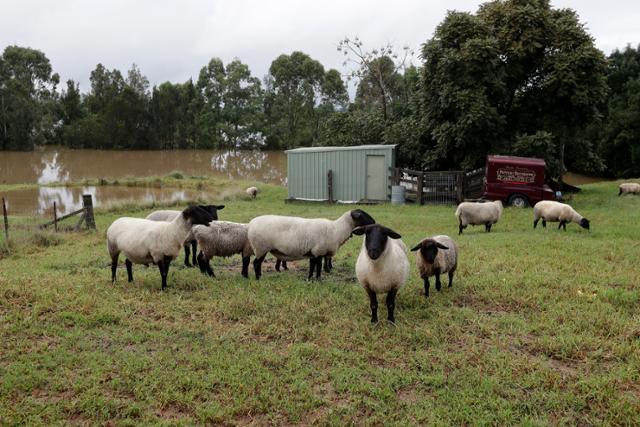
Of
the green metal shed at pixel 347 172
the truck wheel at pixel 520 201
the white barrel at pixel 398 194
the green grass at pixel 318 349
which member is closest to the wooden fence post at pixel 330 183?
the green metal shed at pixel 347 172

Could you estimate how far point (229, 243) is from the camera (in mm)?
8289

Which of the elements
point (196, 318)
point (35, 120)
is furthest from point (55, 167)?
point (196, 318)

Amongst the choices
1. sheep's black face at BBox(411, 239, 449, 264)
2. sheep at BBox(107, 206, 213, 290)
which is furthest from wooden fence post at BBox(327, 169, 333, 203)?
sheep's black face at BBox(411, 239, 449, 264)

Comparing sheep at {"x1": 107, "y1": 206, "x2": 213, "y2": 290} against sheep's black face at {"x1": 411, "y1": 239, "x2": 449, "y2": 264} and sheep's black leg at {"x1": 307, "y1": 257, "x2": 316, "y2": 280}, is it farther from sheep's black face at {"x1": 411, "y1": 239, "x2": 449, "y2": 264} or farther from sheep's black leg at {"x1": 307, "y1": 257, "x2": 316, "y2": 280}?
sheep's black face at {"x1": 411, "y1": 239, "x2": 449, "y2": 264}

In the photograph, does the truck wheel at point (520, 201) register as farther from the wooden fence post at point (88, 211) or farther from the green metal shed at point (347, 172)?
the wooden fence post at point (88, 211)

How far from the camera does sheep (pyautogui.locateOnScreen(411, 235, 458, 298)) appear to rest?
6.76 m

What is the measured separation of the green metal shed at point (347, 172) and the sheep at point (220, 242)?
12.6 metres

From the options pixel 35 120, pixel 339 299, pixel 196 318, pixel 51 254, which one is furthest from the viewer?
pixel 35 120

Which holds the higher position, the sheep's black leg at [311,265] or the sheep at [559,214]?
the sheep at [559,214]

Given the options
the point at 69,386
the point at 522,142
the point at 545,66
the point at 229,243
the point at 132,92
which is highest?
the point at 132,92

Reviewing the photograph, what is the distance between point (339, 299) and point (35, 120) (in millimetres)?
64063

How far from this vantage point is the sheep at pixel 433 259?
676 centimetres

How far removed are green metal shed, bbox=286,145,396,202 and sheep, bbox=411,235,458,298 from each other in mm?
12939

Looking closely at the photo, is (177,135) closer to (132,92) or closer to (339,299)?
(132,92)
